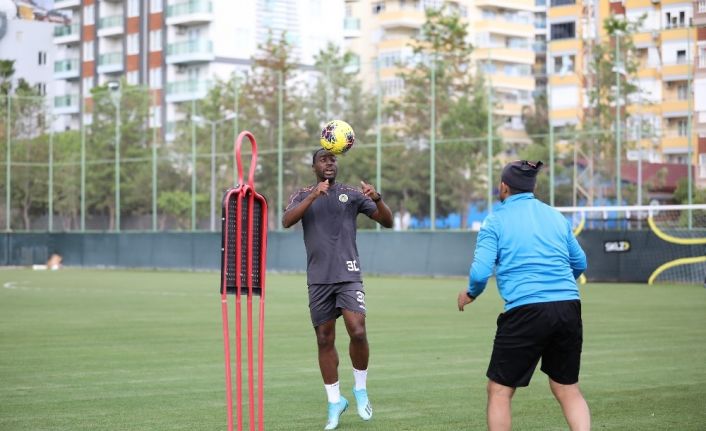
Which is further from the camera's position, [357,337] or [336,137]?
[357,337]

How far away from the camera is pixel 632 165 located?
4059cm

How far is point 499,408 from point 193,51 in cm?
8571

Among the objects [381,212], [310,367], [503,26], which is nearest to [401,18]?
[503,26]

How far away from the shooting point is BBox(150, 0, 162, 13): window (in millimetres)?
96125

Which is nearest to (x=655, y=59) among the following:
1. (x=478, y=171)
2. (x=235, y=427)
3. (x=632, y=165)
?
(x=632, y=165)

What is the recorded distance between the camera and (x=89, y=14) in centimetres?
10362

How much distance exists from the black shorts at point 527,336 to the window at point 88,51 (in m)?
98.5

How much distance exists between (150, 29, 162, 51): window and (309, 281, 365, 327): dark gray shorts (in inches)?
3401

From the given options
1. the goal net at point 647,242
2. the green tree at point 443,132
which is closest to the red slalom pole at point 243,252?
the goal net at point 647,242

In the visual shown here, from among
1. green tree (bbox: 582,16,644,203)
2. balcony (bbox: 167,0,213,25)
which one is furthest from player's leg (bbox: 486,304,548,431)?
balcony (bbox: 167,0,213,25)

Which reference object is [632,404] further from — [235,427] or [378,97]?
[378,97]

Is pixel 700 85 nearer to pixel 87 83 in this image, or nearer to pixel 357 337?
pixel 357 337

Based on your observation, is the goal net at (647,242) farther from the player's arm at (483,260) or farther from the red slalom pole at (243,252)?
the red slalom pole at (243,252)

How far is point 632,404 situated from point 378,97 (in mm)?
37048
